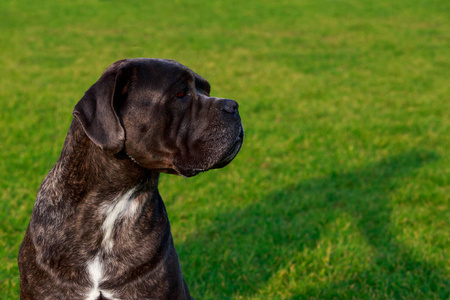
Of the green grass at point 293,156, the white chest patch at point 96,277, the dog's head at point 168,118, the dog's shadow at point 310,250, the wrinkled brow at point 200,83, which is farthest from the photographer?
the green grass at point 293,156

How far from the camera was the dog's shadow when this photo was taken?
5203 mm

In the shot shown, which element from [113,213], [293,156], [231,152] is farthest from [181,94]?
[293,156]

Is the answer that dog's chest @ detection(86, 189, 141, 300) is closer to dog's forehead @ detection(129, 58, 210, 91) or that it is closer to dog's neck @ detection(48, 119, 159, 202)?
dog's neck @ detection(48, 119, 159, 202)

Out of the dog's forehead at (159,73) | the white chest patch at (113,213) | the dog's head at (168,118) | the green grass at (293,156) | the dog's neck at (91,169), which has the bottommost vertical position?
the green grass at (293,156)

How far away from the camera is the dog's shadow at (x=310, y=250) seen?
520 centimetres

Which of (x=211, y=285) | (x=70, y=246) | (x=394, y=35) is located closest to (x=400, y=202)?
(x=211, y=285)

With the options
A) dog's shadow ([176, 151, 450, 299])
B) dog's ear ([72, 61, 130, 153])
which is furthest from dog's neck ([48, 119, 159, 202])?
dog's shadow ([176, 151, 450, 299])

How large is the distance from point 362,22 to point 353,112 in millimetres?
12677

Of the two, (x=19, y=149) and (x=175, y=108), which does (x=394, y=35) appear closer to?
(x=19, y=149)

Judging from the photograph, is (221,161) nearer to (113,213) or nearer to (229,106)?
(229,106)

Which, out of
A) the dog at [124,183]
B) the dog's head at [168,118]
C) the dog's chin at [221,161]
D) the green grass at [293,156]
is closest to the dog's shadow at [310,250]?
the green grass at [293,156]

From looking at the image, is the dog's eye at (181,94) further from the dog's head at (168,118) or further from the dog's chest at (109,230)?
the dog's chest at (109,230)

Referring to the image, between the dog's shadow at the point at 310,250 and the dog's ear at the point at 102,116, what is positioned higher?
the dog's ear at the point at 102,116

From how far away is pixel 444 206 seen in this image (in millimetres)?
6973
